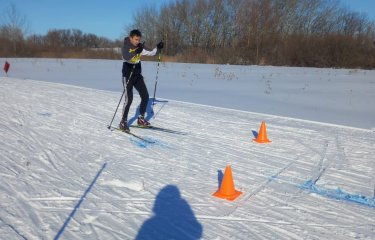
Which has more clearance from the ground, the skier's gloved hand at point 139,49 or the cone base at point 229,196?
the skier's gloved hand at point 139,49

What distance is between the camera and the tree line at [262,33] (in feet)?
94.1

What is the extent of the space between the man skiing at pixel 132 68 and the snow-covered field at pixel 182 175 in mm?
362

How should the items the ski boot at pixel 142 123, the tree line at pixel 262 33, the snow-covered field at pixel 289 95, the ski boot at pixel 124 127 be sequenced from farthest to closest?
the tree line at pixel 262 33 → the snow-covered field at pixel 289 95 → the ski boot at pixel 142 123 → the ski boot at pixel 124 127

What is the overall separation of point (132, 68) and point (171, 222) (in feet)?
13.5

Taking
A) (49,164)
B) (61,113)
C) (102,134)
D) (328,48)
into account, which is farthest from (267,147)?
(328,48)

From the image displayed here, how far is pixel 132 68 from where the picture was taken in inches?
263

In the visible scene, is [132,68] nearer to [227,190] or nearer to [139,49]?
[139,49]

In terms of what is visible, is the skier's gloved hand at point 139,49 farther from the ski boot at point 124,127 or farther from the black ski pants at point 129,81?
the ski boot at point 124,127

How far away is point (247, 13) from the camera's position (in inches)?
1602

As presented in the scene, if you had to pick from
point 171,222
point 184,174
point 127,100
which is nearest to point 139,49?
point 127,100

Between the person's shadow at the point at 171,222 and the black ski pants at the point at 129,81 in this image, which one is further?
the black ski pants at the point at 129,81

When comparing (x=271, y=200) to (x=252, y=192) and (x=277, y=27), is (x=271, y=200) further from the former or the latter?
(x=277, y=27)

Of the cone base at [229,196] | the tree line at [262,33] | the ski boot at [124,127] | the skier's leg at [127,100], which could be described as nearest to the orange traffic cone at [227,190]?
the cone base at [229,196]

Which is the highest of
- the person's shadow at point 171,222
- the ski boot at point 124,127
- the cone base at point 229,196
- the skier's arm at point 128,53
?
the skier's arm at point 128,53
